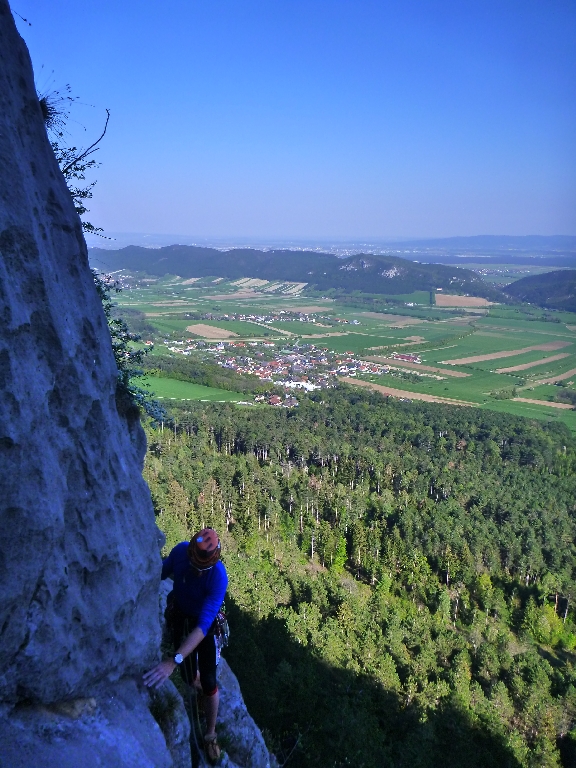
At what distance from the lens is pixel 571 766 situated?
20.0 meters

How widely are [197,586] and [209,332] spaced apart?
11222cm

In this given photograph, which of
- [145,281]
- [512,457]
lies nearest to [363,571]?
[512,457]

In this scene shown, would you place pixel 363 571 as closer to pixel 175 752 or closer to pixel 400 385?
pixel 175 752

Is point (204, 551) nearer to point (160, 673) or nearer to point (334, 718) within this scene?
point (160, 673)

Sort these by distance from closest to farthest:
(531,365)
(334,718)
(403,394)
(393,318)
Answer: (334,718) → (403,394) → (531,365) → (393,318)

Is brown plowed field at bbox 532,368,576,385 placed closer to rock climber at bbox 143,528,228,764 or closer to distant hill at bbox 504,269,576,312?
distant hill at bbox 504,269,576,312

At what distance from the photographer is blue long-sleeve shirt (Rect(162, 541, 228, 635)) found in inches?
188

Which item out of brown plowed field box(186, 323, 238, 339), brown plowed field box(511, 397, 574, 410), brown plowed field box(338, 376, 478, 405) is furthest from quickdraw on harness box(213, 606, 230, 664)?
brown plowed field box(186, 323, 238, 339)

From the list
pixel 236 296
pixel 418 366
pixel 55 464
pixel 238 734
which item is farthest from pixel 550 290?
pixel 55 464

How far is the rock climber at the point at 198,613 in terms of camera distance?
4.76 metres

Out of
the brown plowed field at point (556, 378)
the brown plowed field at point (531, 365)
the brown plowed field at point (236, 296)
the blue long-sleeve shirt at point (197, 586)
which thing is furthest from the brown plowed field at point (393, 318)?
the blue long-sleeve shirt at point (197, 586)

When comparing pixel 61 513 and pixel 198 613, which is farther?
pixel 198 613

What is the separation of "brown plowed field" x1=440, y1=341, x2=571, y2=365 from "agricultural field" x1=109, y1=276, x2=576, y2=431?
20 cm

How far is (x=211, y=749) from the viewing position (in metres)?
5.70
